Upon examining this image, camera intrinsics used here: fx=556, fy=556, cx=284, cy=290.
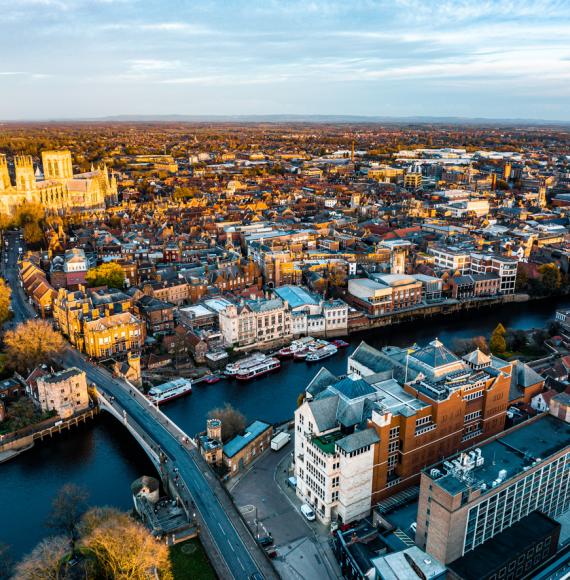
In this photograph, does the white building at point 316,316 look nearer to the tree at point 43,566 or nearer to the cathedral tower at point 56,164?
the tree at point 43,566

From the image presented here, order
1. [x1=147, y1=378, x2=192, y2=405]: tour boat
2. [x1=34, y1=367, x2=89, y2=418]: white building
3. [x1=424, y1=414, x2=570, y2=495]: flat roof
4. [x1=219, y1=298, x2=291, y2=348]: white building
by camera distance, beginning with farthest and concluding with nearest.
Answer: [x1=219, y1=298, x2=291, y2=348]: white building < [x1=147, y1=378, x2=192, y2=405]: tour boat < [x1=34, y1=367, x2=89, y2=418]: white building < [x1=424, y1=414, x2=570, y2=495]: flat roof

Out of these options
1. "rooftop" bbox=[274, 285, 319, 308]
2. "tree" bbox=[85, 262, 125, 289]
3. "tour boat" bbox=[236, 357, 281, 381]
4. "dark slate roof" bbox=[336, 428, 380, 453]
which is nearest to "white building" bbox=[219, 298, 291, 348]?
"rooftop" bbox=[274, 285, 319, 308]

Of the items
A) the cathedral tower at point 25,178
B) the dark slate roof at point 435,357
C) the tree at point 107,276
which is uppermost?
the cathedral tower at point 25,178

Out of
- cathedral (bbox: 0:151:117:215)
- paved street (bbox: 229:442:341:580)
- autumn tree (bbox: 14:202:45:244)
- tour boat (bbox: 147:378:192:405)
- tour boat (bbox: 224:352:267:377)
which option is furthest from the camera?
cathedral (bbox: 0:151:117:215)

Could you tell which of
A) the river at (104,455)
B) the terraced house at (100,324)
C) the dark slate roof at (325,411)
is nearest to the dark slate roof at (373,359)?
the dark slate roof at (325,411)

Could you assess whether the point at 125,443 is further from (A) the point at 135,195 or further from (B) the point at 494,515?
(A) the point at 135,195

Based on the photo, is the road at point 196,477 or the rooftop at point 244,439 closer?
the road at point 196,477

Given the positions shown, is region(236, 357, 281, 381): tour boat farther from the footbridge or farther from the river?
the footbridge
